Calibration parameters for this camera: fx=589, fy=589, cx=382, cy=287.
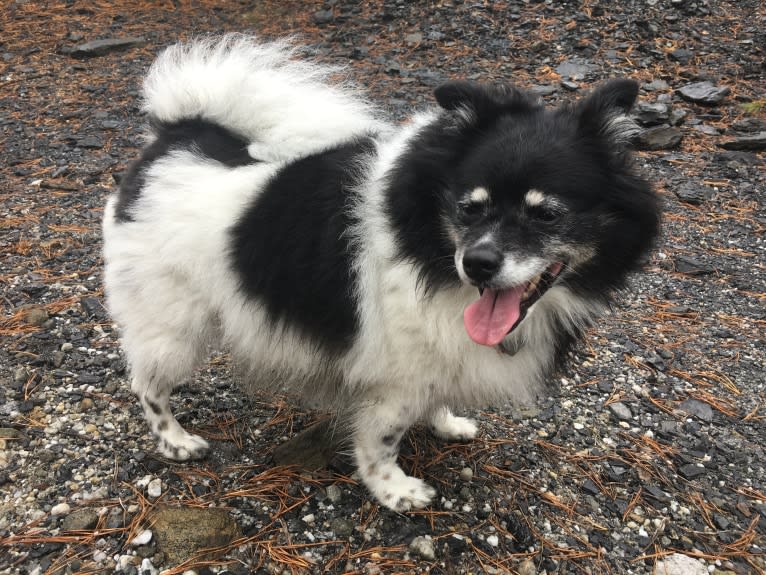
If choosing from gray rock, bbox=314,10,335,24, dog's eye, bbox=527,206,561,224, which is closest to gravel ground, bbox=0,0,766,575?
dog's eye, bbox=527,206,561,224

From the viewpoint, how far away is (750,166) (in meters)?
5.35

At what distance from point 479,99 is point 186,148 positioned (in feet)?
4.32

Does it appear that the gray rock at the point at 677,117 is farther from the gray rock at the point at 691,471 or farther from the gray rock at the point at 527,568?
the gray rock at the point at 527,568

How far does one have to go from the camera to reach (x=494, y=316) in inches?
84.9

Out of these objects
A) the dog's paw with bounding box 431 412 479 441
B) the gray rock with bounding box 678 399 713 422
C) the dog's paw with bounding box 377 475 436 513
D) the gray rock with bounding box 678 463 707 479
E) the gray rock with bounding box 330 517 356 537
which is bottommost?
the gray rock with bounding box 330 517 356 537

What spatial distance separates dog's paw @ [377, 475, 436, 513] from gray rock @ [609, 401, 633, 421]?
1.15 metres

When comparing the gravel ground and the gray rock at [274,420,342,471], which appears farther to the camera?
the gray rock at [274,420,342,471]

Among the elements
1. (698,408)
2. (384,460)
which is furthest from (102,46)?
(698,408)

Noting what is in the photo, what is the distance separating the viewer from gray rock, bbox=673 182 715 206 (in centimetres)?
499

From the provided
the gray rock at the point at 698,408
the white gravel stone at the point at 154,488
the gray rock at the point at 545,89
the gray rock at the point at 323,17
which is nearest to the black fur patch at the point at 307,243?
Answer: the white gravel stone at the point at 154,488

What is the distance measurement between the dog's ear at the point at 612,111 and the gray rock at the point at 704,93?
4.69m

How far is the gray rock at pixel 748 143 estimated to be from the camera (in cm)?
549

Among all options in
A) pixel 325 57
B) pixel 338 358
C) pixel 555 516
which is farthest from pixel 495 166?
pixel 325 57

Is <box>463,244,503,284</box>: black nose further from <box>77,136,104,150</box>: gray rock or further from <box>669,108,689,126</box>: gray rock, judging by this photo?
<box>77,136,104,150</box>: gray rock
